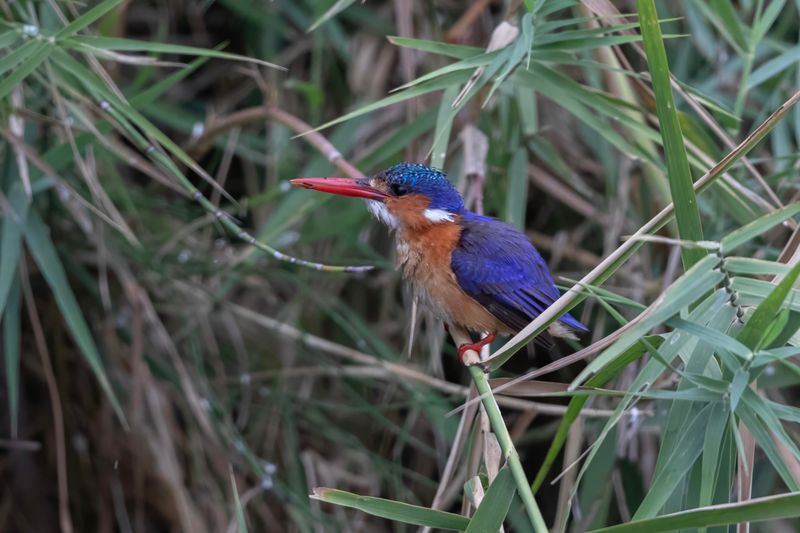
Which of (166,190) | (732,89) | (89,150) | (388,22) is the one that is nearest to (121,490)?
(166,190)

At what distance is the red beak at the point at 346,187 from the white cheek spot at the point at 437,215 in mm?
102

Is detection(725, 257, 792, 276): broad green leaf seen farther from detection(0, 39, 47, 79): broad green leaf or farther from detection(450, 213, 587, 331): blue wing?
detection(0, 39, 47, 79): broad green leaf

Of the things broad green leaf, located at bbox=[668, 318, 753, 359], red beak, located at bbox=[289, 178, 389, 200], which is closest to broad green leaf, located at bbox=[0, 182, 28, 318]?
red beak, located at bbox=[289, 178, 389, 200]

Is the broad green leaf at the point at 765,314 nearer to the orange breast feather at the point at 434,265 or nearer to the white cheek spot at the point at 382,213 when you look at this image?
the orange breast feather at the point at 434,265

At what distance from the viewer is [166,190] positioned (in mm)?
2875

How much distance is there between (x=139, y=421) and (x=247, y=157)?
2.91 ft

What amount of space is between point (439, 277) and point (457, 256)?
62 mm

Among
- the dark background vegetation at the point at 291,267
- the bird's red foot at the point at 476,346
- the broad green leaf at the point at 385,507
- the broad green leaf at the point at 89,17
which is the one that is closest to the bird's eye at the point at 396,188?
the dark background vegetation at the point at 291,267

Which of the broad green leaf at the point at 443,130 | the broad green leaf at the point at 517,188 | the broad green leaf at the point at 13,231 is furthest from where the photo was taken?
the broad green leaf at the point at 517,188

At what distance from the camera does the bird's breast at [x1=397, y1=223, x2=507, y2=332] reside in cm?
203

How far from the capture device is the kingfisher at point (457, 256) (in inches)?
80.2

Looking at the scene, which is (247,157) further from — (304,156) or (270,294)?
(270,294)

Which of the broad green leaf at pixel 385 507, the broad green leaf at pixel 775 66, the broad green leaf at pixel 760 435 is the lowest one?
the broad green leaf at pixel 385 507

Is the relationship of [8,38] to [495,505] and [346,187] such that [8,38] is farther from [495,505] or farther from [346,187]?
[495,505]
